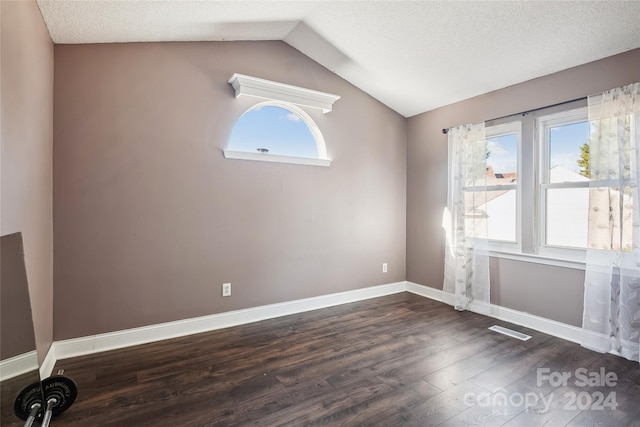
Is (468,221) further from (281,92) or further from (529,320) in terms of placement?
(281,92)

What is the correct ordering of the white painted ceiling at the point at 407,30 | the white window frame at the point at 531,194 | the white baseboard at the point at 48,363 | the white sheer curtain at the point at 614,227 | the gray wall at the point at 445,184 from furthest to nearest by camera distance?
the white window frame at the point at 531,194, the gray wall at the point at 445,184, the white sheer curtain at the point at 614,227, the white painted ceiling at the point at 407,30, the white baseboard at the point at 48,363

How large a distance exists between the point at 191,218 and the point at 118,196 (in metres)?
0.60

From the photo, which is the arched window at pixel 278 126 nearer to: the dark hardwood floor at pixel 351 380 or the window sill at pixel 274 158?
the window sill at pixel 274 158

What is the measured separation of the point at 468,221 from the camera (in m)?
3.55

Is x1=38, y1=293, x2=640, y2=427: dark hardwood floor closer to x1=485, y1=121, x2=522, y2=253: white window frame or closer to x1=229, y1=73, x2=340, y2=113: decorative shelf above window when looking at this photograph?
x1=485, y1=121, x2=522, y2=253: white window frame

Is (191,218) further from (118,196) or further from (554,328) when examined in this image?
(554,328)

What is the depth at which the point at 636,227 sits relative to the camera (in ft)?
7.91

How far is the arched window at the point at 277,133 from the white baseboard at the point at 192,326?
165 centimetres

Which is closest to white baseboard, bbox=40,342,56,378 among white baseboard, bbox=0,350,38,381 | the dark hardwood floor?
the dark hardwood floor

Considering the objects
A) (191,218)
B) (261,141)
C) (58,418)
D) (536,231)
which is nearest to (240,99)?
(261,141)

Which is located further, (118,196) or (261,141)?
(261,141)

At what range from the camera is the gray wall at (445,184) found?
2.72 metres

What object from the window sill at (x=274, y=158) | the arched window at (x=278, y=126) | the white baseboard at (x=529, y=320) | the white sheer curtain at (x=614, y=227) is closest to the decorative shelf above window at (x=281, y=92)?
the arched window at (x=278, y=126)

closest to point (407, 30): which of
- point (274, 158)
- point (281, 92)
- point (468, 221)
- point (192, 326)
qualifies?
point (281, 92)
